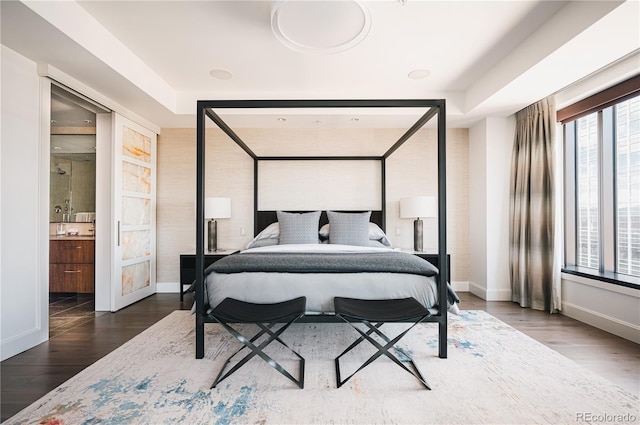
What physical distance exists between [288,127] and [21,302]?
3404 mm

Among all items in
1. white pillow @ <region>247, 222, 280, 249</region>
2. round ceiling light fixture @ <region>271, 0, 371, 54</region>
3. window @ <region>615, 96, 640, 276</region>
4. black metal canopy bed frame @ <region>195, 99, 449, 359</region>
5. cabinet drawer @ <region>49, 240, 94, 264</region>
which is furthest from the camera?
cabinet drawer @ <region>49, 240, 94, 264</region>

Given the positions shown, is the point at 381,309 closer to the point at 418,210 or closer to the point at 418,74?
the point at 418,210

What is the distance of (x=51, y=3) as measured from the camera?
6.48 ft

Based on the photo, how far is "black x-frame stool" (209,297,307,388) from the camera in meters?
1.86

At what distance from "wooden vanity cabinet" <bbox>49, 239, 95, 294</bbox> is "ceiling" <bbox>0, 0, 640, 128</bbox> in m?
2.17

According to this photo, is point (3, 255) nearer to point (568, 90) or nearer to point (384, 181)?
point (384, 181)

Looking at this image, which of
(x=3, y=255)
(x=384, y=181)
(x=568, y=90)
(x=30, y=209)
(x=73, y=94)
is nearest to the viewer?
(x=3, y=255)

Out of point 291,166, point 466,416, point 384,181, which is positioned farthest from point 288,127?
point 466,416

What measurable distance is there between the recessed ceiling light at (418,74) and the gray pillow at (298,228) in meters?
2.01

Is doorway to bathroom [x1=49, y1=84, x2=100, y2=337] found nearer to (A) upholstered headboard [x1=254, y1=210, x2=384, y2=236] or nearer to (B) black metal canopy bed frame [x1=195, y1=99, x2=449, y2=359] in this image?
(B) black metal canopy bed frame [x1=195, y1=99, x2=449, y2=359]

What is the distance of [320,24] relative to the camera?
6.56 ft

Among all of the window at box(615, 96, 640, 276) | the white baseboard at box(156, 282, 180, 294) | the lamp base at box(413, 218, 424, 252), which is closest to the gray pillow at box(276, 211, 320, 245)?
the lamp base at box(413, 218, 424, 252)

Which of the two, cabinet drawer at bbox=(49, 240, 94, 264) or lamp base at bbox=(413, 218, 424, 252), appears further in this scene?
cabinet drawer at bbox=(49, 240, 94, 264)

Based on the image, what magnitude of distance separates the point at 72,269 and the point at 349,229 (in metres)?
3.94
